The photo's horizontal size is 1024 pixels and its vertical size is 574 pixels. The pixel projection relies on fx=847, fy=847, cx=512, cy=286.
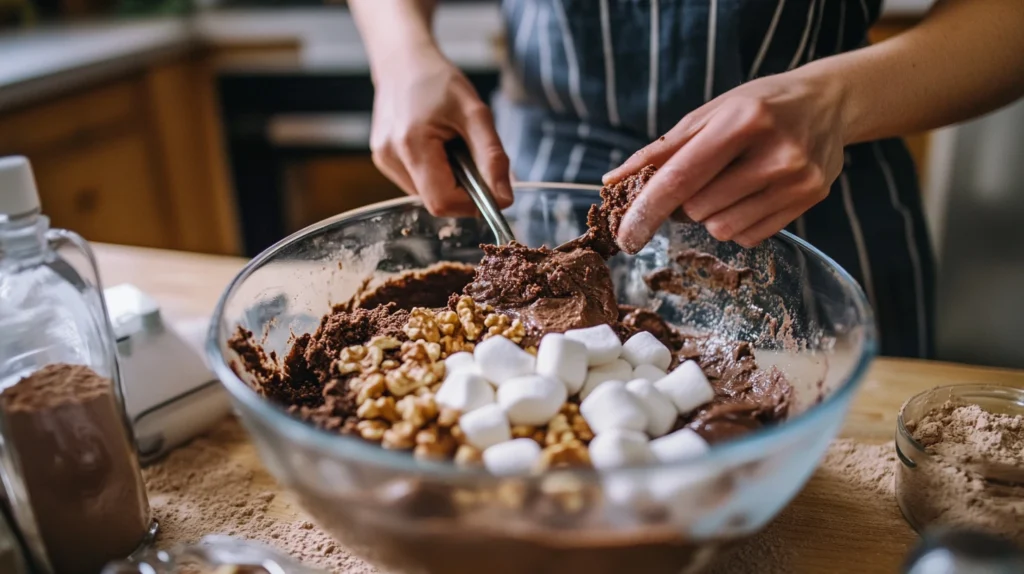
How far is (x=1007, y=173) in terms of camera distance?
192cm

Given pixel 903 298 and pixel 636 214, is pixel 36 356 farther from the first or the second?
pixel 903 298

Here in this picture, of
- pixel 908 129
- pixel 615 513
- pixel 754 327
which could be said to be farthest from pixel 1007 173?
pixel 615 513

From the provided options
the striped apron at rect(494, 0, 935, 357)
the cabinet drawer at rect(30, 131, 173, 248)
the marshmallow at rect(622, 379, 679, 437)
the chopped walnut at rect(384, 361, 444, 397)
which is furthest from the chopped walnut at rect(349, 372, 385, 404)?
the cabinet drawer at rect(30, 131, 173, 248)

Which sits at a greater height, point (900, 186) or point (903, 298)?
point (900, 186)

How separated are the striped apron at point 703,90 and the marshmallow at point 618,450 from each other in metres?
0.76

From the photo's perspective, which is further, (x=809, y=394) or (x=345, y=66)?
(x=345, y=66)

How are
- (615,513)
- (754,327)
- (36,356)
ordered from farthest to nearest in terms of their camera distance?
(754,327), (36,356), (615,513)

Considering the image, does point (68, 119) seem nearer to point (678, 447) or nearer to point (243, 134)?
point (243, 134)

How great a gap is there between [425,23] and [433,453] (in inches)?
34.7

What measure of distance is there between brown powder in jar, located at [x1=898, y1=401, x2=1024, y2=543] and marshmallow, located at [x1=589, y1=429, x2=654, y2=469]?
0.29 metres

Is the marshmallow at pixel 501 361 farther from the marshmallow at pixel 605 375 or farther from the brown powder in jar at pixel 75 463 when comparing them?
the brown powder in jar at pixel 75 463

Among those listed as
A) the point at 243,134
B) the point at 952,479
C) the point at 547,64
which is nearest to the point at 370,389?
the point at 952,479

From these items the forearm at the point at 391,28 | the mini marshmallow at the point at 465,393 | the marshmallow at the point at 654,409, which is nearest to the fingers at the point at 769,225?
the marshmallow at the point at 654,409

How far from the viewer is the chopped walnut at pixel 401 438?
0.71 meters
